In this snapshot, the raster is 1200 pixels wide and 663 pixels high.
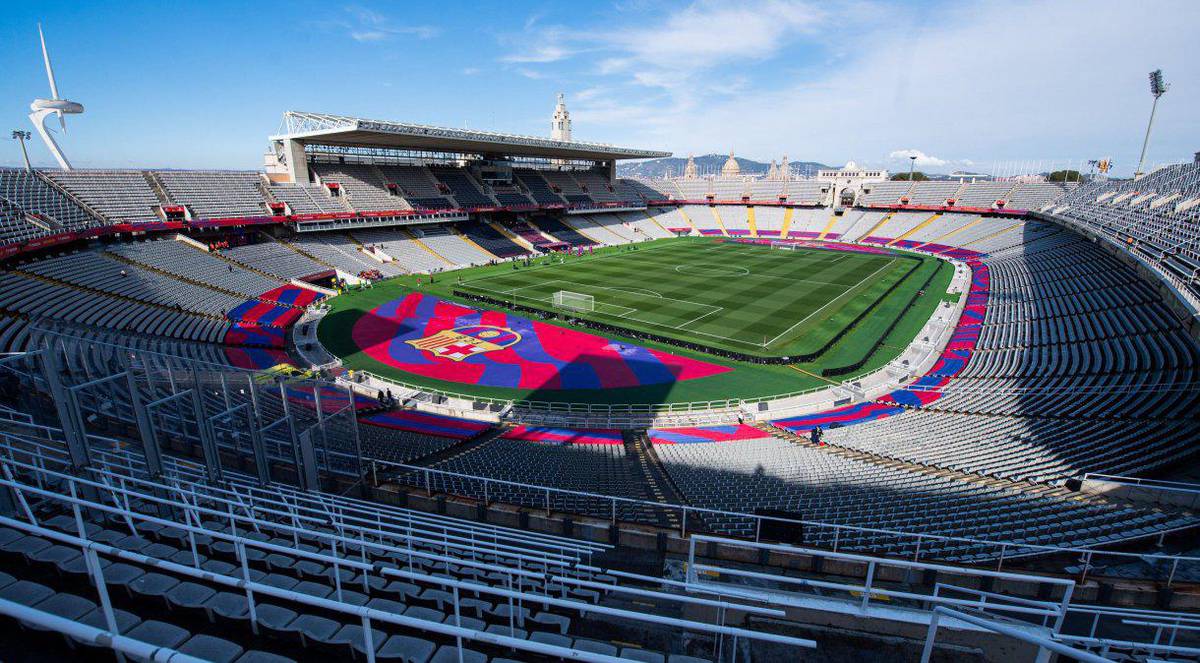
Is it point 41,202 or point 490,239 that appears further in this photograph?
point 490,239

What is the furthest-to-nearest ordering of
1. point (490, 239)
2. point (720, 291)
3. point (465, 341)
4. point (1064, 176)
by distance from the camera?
point (1064, 176), point (490, 239), point (720, 291), point (465, 341)

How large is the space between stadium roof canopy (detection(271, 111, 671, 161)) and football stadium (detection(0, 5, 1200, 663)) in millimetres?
590

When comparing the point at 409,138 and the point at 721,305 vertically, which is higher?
the point at 409,138

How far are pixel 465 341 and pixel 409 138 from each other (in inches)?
1250

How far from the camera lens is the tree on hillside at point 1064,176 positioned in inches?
4744

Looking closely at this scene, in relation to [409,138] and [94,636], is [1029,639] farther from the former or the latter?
[409,138]

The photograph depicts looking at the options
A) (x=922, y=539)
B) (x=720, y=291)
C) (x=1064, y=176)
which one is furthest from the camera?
(x=1064, y=176)

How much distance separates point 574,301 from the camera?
146ft

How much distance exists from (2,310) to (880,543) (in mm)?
34582

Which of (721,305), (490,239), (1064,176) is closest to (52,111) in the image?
(490,239)

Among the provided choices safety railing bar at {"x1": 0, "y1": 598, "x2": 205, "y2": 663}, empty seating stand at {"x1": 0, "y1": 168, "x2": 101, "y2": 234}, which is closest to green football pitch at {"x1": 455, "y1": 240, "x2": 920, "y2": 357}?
empty seating stand at {"x1": 0, "y1": 168, "x2": 101, "y2": 234}

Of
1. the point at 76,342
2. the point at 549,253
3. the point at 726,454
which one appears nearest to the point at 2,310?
the point at 76,342

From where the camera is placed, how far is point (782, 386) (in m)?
28.5

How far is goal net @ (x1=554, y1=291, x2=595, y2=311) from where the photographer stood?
42.6m
